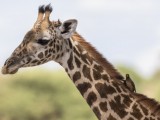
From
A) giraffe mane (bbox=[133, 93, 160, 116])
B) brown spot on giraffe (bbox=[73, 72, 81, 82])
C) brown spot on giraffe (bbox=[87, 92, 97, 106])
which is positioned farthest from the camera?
brown spot on giraffe (bbox=[73, 72, 81, 82])

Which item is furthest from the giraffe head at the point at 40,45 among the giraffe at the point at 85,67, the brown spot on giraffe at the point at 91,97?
the brown spot on giraffe at the point at 91,97

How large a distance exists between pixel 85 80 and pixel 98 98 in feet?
1.51

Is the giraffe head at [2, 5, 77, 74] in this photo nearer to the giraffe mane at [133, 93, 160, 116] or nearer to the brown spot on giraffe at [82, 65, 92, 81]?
the brown spot on giraffe at [82, 65, 92, 81]

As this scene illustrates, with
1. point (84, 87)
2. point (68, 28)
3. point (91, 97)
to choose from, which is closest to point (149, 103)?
point (91, 97)

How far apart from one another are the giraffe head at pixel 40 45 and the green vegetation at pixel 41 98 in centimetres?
5017

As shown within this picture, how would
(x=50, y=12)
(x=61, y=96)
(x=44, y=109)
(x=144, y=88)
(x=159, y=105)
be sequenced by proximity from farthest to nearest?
(x=144, y=88) → (x=61, y=96) → (x=44, y=109) → (x=50, y=12) → (x=159, y=105)

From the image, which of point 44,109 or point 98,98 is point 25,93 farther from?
point 98,98

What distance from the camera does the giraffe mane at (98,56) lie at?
17.9 meters

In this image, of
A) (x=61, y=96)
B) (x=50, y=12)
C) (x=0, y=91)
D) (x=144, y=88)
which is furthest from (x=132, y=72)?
(x=50, y=12)

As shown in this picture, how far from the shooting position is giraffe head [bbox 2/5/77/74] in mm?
17766

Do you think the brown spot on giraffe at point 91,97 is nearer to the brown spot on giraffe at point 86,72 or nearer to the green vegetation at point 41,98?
the brown spot on giraffe at point 86,72

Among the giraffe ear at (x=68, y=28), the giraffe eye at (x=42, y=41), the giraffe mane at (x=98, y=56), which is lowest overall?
the giraffe mane at (x=98, y=56)

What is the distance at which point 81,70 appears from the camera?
18078 mm

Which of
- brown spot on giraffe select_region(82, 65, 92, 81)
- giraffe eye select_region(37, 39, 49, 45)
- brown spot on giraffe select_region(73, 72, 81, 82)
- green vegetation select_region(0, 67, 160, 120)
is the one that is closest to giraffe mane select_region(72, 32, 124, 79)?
brown spot on giraffe select_region(82, 65, 92, 81)
